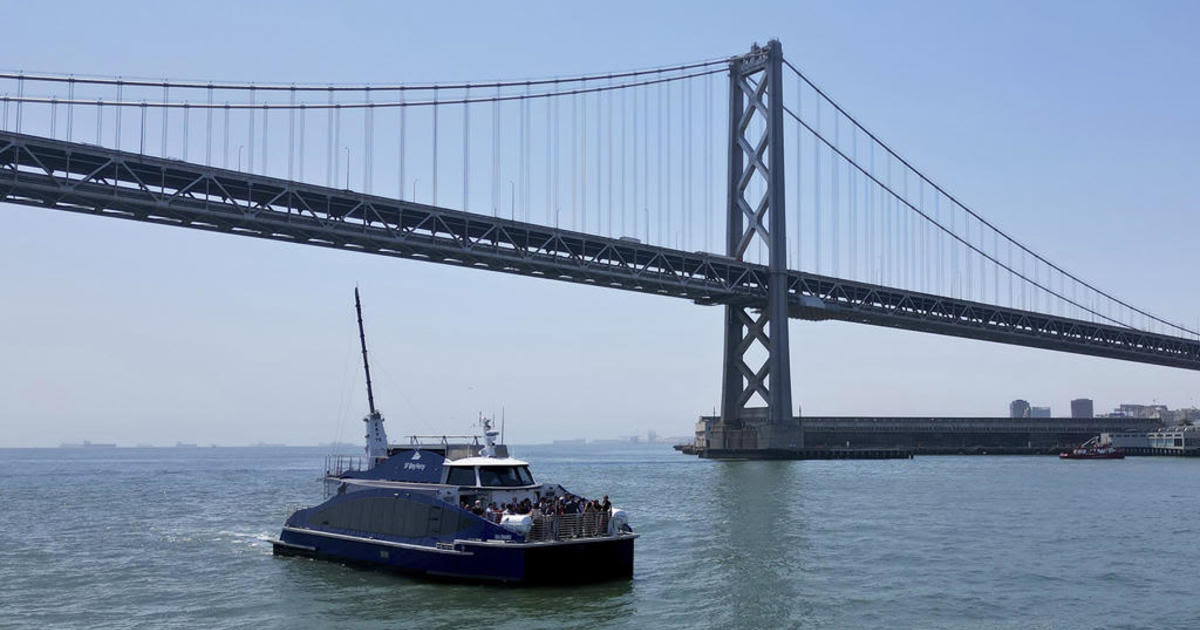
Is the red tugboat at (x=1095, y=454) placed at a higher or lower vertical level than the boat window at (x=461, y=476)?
lower

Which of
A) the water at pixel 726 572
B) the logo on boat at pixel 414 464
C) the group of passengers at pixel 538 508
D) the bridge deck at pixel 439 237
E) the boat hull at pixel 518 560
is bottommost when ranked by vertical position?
the water at pixel 726 572

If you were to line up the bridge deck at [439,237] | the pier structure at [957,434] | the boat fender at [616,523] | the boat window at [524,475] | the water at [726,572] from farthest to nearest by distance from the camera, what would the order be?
the pier structure at [957,434] → the bridge deck at [439,237] → the boat window at [524,475] → the boat fender at [616,523] → the water at [726,572]

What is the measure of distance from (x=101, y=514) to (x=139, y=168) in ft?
66.4

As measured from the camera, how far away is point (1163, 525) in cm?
3950

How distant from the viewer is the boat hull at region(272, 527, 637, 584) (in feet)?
83.6

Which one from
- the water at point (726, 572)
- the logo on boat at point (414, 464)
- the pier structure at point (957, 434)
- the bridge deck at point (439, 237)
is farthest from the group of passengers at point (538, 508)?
the pier structure at point (957, 434)

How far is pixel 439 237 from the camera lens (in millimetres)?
74250

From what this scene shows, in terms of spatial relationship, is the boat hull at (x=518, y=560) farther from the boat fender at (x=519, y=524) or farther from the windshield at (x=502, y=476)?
the windshield at (x=502, y=476)

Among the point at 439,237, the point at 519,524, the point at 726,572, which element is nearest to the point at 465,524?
the point at 519,524

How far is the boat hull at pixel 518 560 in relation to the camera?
25484 mm

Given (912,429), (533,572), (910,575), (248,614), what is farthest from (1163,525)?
(912,429)

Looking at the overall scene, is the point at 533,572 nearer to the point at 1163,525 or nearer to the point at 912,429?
the point at 1163,525

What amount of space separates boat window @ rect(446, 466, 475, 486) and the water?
2.81m

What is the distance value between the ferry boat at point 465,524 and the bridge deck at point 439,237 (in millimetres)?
34321
